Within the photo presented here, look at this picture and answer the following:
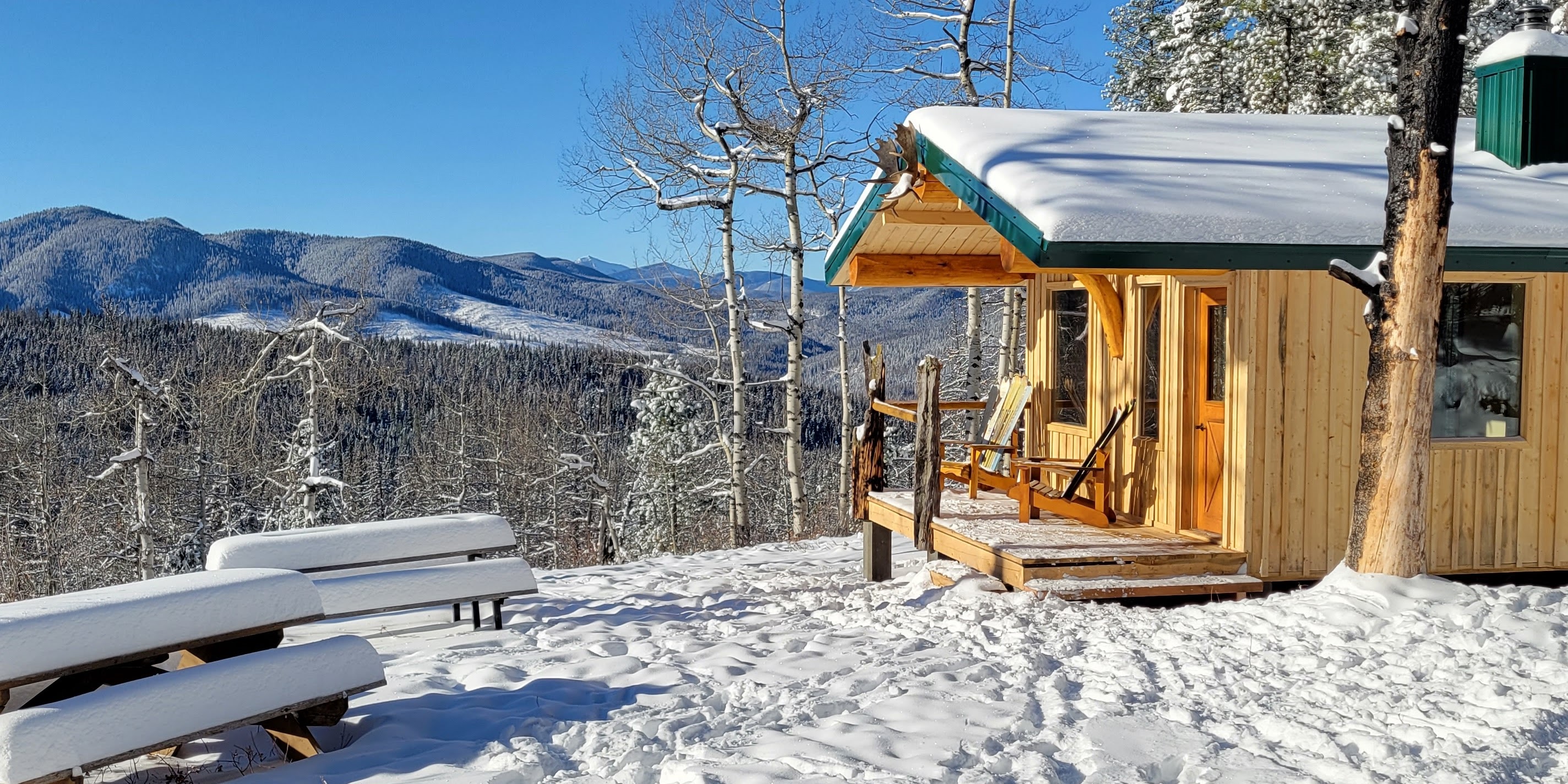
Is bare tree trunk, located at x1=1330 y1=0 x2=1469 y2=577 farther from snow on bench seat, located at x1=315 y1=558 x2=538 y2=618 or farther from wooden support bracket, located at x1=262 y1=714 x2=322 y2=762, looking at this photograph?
wooden support bracket, located at x1=262 y1=714 x2=322 y2=762

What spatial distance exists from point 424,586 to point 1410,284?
20.4 ft

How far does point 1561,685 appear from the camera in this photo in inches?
188

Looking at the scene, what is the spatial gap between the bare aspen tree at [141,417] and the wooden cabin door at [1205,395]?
64.1ft

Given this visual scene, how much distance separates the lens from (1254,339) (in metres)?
6.88

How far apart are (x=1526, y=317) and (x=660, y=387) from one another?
2828cm

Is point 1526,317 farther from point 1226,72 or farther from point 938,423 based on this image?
point 1226,72

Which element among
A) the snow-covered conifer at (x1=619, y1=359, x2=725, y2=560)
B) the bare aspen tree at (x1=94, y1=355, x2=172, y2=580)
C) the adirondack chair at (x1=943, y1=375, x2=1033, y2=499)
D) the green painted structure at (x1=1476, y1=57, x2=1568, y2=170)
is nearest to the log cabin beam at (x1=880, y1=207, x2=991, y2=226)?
the adirondack chair at (x1=943, y1=375, x2=1033, y2=499)

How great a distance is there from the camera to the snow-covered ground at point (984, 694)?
13.0 ft

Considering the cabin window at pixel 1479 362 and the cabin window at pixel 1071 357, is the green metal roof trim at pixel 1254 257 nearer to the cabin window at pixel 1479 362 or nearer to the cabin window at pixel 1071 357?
the cabin window at pixel 1479 362

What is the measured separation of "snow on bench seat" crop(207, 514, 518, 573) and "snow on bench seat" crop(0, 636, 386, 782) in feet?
6.39

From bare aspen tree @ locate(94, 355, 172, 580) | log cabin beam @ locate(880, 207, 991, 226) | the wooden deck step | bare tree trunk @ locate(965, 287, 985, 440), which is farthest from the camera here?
bare aspen tree @ locate(94, 355, 172, 580)

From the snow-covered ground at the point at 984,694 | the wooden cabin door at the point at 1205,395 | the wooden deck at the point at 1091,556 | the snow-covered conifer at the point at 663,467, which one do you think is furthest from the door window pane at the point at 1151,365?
the snow-covered conifer at the point at 663,467

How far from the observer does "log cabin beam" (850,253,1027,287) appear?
10.4m

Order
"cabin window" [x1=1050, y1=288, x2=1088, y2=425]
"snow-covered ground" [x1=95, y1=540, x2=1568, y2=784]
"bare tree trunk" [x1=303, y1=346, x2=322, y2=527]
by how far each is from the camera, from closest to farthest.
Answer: "snow-covered ground" [x1=95, y1=540, x2=1568, y2=784] < "cabin window" [x1=1050, y1=288, x2=1088, y2=425] < "bare tree trunk" [x1=303, y1=346, x2=322, y2=527]
